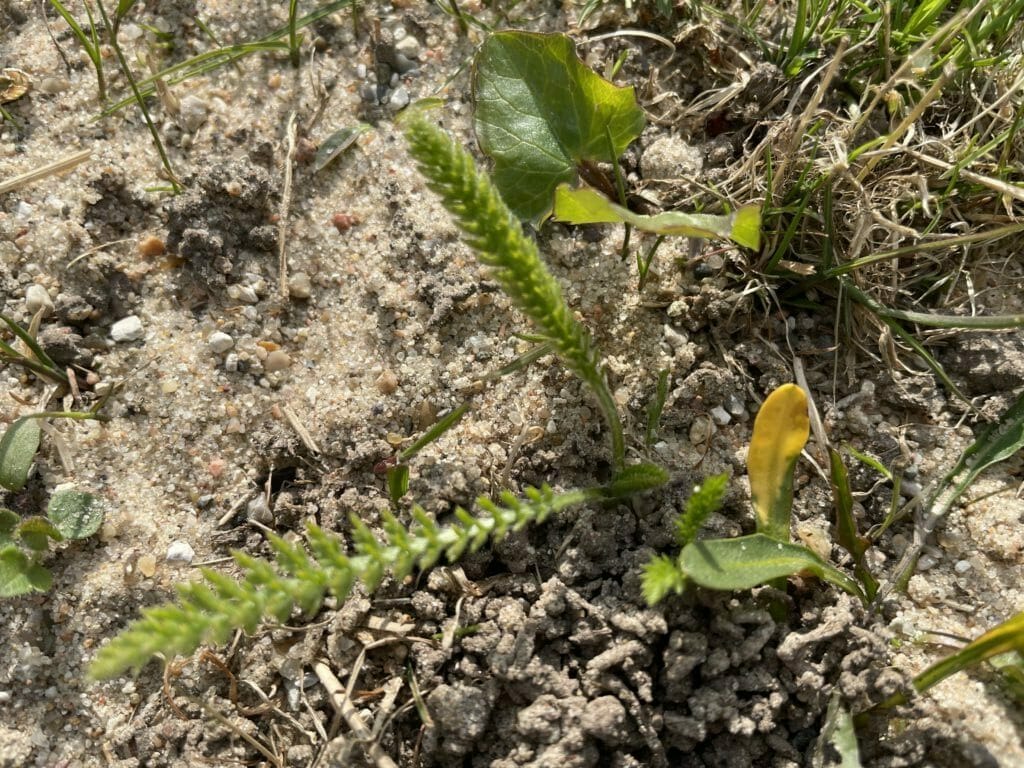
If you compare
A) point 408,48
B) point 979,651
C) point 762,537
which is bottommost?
point 979,651

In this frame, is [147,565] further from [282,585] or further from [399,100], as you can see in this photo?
[399,100]

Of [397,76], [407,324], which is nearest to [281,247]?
[407,324]

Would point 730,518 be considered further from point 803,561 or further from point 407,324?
point 407,324

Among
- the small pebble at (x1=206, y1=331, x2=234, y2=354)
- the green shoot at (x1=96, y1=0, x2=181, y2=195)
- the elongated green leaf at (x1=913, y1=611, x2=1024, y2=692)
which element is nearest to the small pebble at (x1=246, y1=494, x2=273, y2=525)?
the small pebble at (x1=206, y1=331, x2=234, y2=354)

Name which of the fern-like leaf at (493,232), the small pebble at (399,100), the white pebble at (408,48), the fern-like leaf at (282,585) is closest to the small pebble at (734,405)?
the fern-like leaf at (493,232)

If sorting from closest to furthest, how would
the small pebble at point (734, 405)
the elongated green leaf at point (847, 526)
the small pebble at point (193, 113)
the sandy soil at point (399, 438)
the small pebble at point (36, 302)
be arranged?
the sandy soil at point (399, 438) → the elongated green leaf at point (847, 526) → the small pebble at point (734, 405) → the small pebble at point (36, 302) → the small pebble at point (193, 113)

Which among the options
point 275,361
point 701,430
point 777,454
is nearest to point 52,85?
point 275,361

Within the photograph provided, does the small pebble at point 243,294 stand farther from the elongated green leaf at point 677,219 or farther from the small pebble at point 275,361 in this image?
the elongated green leaf at point 677,219
